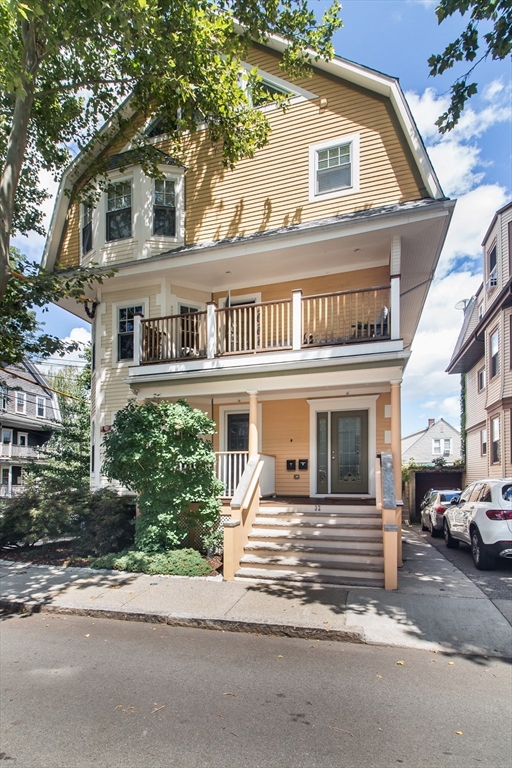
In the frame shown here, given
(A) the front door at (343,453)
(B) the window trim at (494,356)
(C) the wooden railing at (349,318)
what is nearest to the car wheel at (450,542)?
(A) the front door at (343,453)

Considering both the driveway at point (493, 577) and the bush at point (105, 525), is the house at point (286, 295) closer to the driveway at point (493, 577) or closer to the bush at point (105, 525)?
the driveway at point (493, 577)

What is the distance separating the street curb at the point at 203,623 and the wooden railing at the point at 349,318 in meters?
5.17

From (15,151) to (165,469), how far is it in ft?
19.3

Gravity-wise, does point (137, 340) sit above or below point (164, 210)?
below

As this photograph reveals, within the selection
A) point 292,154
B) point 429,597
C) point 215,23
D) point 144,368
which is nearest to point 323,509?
point 429,597

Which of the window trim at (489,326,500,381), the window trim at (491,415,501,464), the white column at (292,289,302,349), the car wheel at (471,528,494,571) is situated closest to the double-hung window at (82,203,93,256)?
the white column at (292,289,302,349)

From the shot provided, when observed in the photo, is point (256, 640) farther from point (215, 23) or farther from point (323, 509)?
point (215, 23)

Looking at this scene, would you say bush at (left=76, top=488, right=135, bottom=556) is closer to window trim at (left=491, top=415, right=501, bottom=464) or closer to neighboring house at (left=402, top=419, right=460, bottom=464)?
window trim at (left=491, top=415, right=501, bottom=464)

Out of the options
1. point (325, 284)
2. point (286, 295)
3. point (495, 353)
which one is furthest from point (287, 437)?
point (495, 353)

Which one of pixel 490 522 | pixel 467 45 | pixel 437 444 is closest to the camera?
pixel 467 45

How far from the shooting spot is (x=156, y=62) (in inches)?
331

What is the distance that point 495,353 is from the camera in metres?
17.9

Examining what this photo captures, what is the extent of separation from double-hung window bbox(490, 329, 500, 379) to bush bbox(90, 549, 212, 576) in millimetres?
14171

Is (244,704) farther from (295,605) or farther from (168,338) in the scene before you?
(168,338)
